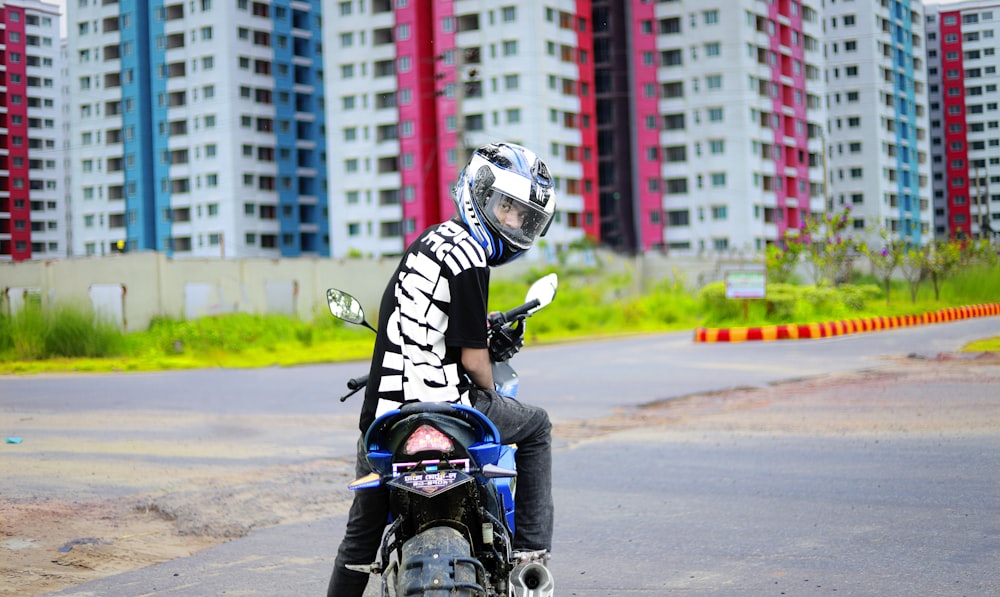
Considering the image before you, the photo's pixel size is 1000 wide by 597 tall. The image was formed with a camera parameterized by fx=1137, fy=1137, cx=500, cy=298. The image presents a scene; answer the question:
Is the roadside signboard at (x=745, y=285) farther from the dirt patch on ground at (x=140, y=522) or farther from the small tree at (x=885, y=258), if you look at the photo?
the dirt patch on ground at (x=140, y=522)

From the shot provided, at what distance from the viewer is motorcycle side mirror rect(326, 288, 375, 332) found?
4477mm

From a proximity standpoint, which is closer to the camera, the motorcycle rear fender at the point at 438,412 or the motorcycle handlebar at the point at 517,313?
the motorcycle rear fender at the point at 438,412

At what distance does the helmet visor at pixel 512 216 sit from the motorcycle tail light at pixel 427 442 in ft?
2.98

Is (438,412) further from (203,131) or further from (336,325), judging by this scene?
(203,131)

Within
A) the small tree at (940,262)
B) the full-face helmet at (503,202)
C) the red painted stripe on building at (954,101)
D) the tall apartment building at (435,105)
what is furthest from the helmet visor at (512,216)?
the tall apartment building at (435,105)

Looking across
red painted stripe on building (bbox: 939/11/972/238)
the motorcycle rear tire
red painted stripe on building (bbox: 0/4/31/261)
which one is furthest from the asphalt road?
red painted stripe on building (bbox: 939/11/972/238)

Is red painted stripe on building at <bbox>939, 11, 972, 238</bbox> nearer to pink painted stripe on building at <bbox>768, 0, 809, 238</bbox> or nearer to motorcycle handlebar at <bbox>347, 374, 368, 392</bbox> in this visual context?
motorcycle handlebar at <bbox>347, 374, 368, 392</bbox>

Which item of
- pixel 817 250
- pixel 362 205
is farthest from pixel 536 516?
pixel 362 205

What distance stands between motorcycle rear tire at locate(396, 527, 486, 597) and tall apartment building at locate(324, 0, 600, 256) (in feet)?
234

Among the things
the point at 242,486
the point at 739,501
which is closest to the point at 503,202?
the point at 739,501

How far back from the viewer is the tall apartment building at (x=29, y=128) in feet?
68.5

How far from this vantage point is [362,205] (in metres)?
81.3

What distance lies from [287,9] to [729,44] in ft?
103

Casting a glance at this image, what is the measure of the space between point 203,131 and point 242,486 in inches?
2670
